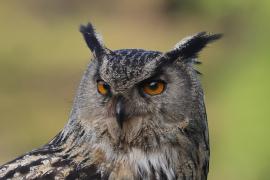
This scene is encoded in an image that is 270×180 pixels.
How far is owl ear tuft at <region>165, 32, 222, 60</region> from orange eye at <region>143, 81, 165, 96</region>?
0.38ft

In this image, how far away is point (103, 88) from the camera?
3.39 metres

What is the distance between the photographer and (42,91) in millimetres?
11383

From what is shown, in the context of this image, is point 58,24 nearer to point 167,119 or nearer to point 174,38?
point 174,38

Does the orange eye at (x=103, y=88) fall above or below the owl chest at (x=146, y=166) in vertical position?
above

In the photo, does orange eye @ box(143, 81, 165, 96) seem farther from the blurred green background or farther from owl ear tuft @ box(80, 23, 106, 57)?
the blurred green background

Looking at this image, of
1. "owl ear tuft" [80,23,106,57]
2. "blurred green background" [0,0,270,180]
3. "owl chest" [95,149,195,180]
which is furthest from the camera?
"blurred green background" [0,0,270,180]

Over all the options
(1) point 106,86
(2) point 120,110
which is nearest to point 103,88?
(1) point 106,86

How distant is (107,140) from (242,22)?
8.43 metres

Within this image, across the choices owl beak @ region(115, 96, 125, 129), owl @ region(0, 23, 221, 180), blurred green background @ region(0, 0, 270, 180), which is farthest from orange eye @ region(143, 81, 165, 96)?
blurred green background @ region(0, 0, 270, 180)

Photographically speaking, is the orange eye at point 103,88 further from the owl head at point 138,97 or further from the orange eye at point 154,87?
the orange eye at point 154,87

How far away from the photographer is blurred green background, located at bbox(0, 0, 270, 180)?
7.73m

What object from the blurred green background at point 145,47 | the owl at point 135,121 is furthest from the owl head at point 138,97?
the blurred green background at point 145,47

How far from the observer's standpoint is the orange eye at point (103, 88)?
338 centimetres

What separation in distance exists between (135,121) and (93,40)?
381 mm
